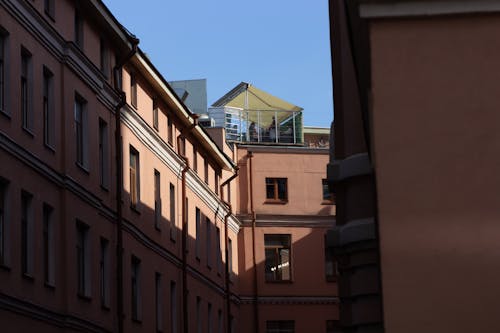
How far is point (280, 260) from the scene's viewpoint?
57531 millimetres

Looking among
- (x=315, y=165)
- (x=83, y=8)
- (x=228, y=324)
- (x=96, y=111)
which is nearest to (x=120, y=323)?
(x=96, y=111)

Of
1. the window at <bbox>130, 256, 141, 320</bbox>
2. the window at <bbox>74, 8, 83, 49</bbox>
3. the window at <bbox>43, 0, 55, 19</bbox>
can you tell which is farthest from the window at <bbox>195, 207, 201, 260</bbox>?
the window at <bbox>43, 0, 55, 19</bbox>

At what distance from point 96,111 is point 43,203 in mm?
5479

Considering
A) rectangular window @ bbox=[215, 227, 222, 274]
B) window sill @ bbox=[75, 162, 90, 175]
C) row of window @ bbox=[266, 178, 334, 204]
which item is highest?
row of window @ bbox=[266, 178, 334, 204]

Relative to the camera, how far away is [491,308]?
12.9 metres

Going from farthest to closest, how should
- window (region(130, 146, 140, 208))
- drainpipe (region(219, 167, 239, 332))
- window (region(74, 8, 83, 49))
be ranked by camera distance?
drainpipe (region(219, 167, 239, 332))
window (region(130, 146, 140, 208))
window (region(74, 8, 83, 49))

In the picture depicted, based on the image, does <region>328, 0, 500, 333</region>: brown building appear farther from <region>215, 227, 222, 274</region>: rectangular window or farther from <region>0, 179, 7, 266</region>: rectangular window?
<region>215, 227, 222, 274</region>: rectangular window

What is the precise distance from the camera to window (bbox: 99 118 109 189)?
123 feet

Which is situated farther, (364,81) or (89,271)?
(89,271)

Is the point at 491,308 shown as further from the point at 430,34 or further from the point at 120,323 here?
the point at 120,323

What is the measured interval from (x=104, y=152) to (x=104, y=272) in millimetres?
3306

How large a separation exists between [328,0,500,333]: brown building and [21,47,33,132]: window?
59.6 ft

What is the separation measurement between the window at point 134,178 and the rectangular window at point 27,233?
9468 millimetres

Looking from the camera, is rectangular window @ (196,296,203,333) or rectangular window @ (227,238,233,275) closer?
rectangular window @ (196,296,203,333)
